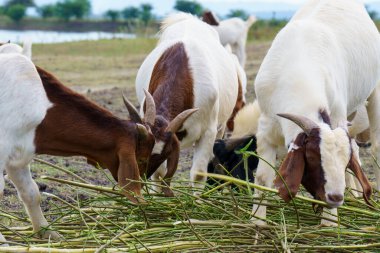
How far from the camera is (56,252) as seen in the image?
18.5 feet

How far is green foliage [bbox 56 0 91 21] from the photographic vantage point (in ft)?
167

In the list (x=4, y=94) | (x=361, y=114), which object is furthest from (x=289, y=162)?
(x=361, y=114)

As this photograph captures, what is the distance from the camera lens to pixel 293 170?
5.94 meters

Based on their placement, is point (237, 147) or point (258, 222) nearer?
point (258, 222)

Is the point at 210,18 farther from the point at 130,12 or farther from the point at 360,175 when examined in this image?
the point at 130,12

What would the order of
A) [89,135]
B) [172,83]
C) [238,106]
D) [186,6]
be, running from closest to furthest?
[89,135]
[172,83]
[238,106]
[186,6]

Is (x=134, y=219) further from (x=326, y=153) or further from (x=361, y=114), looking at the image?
(x=361, y=114)

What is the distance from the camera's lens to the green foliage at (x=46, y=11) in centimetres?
5194

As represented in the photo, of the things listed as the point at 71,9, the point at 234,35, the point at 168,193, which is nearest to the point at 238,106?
the point at 168,193

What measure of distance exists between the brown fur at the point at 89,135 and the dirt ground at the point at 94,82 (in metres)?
1.10

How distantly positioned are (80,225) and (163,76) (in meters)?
2.03

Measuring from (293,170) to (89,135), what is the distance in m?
1.56

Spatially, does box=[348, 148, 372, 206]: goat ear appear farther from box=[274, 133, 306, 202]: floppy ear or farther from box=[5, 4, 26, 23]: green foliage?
box=[5, 4, 26, 23]: green foliage

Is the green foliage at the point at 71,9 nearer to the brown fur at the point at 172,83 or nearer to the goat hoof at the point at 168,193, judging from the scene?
the brown fur at the point at 172,83
